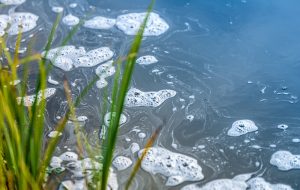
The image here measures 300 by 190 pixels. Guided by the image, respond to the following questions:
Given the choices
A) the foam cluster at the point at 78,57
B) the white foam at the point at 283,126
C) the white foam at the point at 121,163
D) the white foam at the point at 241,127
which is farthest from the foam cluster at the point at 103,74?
the white foam at the point at 283,126

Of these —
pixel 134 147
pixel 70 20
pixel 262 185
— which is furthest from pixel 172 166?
pixel 70 20

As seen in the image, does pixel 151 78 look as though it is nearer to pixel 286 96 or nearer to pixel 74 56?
pixel 74 56

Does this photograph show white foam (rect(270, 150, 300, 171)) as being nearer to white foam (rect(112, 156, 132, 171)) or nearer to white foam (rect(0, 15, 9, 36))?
white foam (rect(112, 156, 132, 171))

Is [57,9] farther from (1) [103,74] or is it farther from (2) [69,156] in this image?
(2) [69,156]

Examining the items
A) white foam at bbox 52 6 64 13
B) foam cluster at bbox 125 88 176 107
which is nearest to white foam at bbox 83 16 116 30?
white foam at bbox 52 6 64 13

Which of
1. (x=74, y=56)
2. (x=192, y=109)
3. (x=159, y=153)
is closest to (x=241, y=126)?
(x=192, y=109)

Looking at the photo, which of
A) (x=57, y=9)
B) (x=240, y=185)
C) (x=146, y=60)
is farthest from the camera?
(x=57, y=9)

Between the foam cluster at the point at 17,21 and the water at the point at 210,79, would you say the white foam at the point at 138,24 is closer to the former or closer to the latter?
the water at the point at 210,79
